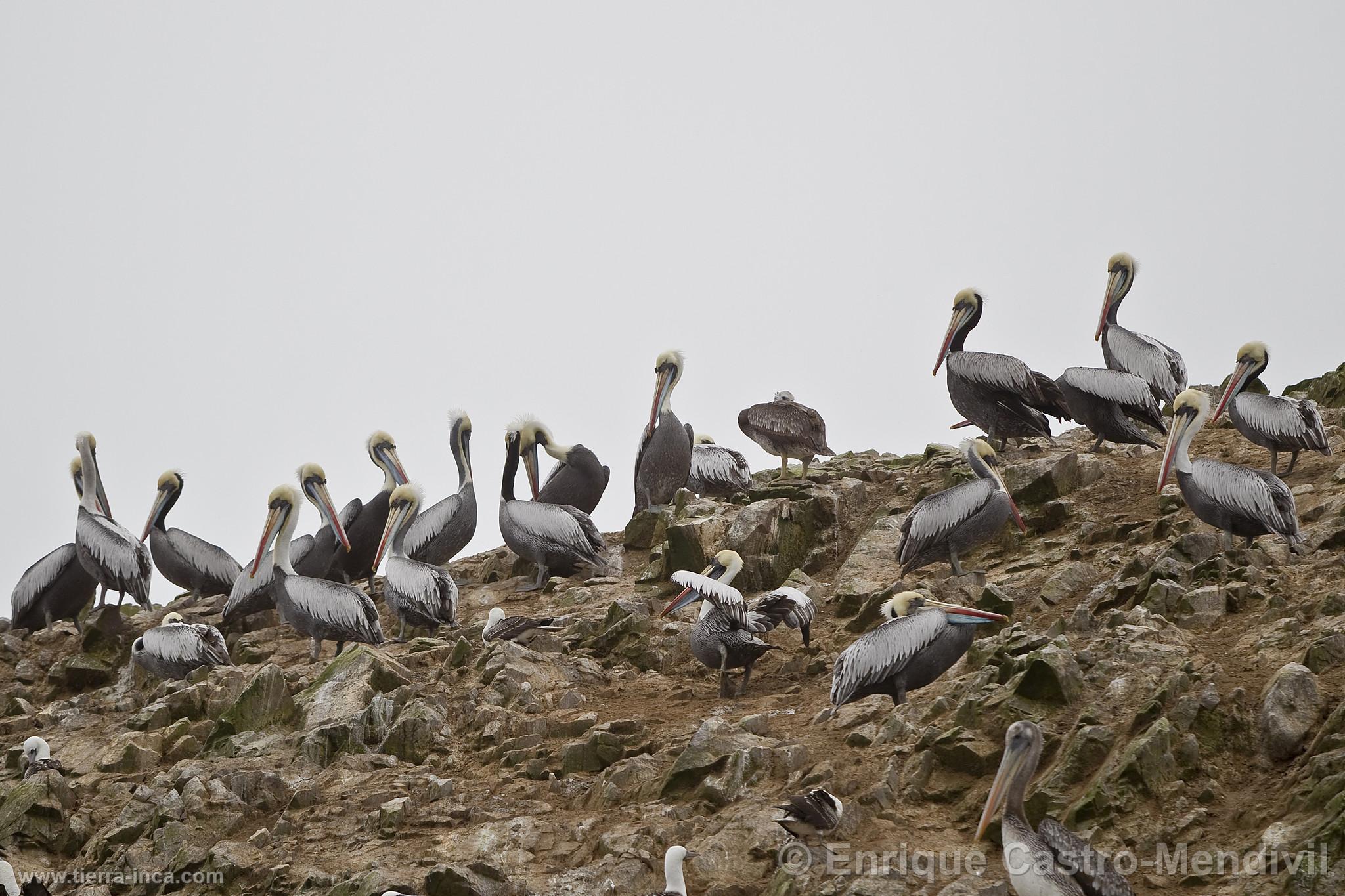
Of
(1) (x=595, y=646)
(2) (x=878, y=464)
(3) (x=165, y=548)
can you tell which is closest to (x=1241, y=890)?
(1) (x=595, y=646)

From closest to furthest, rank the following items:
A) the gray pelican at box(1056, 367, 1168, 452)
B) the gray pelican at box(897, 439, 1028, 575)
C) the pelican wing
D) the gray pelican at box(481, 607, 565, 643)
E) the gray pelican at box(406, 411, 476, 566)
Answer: the pelican wing
the gray pelican at box(897, 439, 1028, 575)
the gray pelican at box(481, 607, 565, 643)
the gray pelican at box(1056, 367, 1168, 452)
the gray pelican at box(406, 411, 476, 566)

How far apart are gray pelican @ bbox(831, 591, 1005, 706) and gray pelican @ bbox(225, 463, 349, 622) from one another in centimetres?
563

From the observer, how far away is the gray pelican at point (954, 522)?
30.0 feet

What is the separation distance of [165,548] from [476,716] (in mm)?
6135

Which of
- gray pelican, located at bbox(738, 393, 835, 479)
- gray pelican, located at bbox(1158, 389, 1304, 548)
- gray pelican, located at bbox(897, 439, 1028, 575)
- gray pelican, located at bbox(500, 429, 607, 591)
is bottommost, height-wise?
gray pelican, located at bbox(500, 429, 607, 591)

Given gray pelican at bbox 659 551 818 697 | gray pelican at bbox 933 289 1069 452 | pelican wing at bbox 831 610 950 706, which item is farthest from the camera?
gray pelican at bbox 933 289 1069 452

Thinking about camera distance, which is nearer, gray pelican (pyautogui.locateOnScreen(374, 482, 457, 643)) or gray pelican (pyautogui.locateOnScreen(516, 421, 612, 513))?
gray pelican (pyautogui.locateOnScreen(374, 482, 457, 643))

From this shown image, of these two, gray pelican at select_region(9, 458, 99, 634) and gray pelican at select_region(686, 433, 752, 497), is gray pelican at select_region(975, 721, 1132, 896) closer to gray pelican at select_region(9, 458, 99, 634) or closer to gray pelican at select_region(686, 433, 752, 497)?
gray pelican at select_region(686, 433, 752, 497)

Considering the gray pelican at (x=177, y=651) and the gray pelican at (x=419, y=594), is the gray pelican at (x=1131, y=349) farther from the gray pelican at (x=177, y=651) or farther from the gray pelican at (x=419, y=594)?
the gray pelican at (x=177, y=651)

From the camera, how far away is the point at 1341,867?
513 cm

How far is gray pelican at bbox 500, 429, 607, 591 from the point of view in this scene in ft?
37.2

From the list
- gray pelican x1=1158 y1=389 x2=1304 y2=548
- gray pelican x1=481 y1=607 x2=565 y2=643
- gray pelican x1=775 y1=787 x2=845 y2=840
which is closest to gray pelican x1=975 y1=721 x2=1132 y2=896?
gray pelican x1=775 y1=787 x2=845 y2=840

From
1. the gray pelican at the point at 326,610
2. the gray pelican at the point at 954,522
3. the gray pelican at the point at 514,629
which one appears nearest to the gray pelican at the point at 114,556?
the gray pelican at the point at 326,610

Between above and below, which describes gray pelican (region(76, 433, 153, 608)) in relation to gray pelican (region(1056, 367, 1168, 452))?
below
